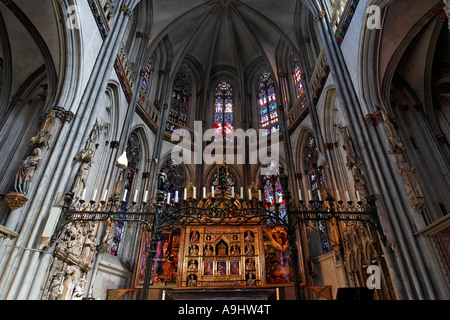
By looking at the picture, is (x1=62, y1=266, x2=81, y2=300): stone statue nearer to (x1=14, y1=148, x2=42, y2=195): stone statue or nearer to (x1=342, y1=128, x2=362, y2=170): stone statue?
(x1=14, y1=148, x2=42, y2=195): stone statue

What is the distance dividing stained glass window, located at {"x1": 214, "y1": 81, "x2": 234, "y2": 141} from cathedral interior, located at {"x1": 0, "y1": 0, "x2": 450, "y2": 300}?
213 centimetres

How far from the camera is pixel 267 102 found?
17.9 meters

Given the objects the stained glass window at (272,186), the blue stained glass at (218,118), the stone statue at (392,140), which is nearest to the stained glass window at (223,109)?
the blue stained glass at (218,118)

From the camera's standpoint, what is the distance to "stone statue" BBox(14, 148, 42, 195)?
5.43m

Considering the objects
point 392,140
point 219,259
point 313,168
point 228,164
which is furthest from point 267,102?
point 392,140

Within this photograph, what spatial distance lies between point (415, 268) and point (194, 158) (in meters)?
12.5

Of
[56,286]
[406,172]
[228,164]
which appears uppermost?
[228,164]

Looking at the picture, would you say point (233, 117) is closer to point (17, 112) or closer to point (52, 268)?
point (17, 112)

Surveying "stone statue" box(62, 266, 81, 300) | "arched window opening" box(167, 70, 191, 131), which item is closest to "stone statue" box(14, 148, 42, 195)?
"stone statue" box(62, 266, 81, 300)

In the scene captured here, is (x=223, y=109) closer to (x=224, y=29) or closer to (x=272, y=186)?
(x=224, y=29)

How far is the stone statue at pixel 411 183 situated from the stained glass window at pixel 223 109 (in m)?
12.1

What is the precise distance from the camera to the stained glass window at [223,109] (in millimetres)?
17781

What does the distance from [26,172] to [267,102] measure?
1484cm
